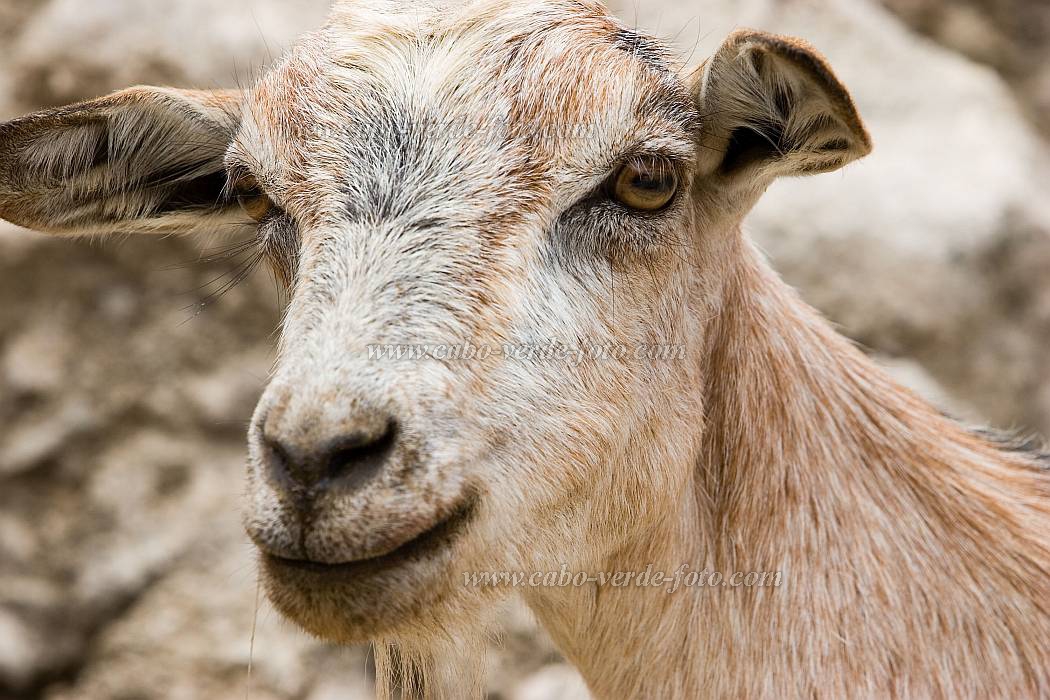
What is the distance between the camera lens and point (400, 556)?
272cm

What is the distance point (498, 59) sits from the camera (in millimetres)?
3193

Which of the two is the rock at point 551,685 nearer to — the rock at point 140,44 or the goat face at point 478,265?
the goat face at point 478,265

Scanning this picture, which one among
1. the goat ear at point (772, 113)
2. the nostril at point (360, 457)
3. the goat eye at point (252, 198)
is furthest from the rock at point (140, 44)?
the nostril at point (360, 457)

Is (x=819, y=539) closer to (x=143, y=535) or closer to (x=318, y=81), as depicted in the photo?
(x=318, y=81)

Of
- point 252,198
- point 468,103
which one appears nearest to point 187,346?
point 252,198

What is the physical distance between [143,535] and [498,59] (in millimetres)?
5583

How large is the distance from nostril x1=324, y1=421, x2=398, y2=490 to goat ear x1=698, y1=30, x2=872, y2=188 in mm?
1438

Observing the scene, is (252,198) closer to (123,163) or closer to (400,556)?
(123,163)

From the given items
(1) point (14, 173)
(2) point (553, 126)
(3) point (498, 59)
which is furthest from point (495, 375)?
(1) point (14, 173)

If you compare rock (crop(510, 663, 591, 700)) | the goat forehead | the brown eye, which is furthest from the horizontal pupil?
rock (crop(510, 663, 591, 700))

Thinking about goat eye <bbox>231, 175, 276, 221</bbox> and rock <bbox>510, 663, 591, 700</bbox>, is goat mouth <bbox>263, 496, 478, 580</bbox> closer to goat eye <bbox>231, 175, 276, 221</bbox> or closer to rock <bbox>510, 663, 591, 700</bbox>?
goat eye <bbox>231, 175, 276, 221</bbox>

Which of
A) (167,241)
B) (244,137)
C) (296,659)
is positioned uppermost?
(244,137)

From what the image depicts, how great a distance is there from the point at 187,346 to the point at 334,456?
5.51 m

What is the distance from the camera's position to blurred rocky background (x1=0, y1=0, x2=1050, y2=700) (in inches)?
290
